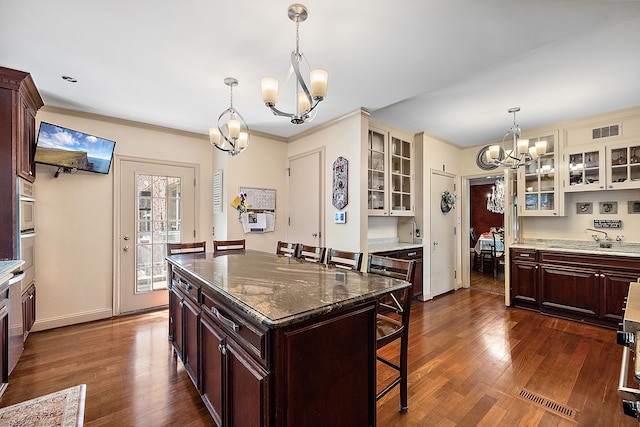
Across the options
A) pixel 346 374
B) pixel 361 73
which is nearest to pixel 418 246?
pixel 361 73

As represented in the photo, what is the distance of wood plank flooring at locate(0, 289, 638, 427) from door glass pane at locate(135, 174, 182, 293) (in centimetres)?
61

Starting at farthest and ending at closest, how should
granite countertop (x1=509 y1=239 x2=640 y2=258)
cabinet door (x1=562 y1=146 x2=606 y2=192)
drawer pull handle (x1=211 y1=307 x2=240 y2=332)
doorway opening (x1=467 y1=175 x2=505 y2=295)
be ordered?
1. doorway opening (x1=467 y1=175 x2=505 y2=295)
2. cabinet door (x1=562 y1=146 x2=606 y2=192)
3. granite countertop (x1=509 y1=239 x2=640 y2=258)
4. drawer pull handle (x1=211 y1=307 x2=240 y2=332)

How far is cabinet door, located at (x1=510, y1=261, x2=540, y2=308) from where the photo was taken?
3881 millimetres

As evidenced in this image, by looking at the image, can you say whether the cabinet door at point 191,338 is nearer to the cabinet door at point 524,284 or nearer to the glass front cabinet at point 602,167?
the cabinet door at point 524,284

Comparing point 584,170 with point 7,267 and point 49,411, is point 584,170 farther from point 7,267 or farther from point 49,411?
point 7,267

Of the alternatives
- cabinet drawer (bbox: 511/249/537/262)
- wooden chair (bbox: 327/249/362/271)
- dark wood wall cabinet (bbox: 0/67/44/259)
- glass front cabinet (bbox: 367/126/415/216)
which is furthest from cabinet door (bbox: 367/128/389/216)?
dark wood wall cabinet (bbox: 0/67/44/259)

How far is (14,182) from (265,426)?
2.94 metres

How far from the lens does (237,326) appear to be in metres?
1.33

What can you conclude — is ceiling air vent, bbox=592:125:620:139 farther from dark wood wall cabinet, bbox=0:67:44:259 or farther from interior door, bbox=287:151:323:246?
dark wood wall cabinet, bbox=0:67:44:259

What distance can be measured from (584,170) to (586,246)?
999 millimetres

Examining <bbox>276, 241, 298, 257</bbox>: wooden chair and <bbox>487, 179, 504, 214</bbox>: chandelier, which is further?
<bbox>487, 179, 504, 214</bbox>: chandelier

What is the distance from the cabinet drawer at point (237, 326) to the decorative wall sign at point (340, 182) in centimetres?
218

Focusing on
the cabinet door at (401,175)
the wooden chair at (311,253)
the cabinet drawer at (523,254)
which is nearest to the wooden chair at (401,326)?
the wooden chair at (311,253)

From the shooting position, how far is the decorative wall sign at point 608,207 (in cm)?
375
